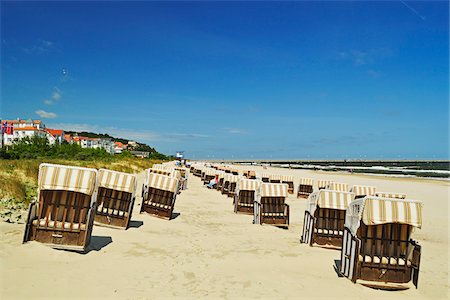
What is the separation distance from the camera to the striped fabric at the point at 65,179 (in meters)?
7.25

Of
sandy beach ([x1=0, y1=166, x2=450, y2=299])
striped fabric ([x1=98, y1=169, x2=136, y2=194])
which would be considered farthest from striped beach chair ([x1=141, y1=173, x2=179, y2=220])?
striped fabric ([x1=98, y1=169, x2=136, y2=194])

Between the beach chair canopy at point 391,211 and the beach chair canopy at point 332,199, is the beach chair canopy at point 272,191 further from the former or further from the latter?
the beach chair canopy at point 391,211

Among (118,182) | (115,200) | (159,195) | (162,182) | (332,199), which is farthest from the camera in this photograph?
(159,195)

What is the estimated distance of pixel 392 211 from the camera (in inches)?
247

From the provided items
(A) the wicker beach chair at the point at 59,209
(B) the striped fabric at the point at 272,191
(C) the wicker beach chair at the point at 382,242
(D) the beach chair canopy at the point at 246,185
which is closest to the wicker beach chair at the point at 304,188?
(D) the beach chair canopy at the point at 246,185

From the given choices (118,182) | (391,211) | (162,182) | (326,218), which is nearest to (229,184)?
(162,182)

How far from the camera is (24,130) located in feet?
347

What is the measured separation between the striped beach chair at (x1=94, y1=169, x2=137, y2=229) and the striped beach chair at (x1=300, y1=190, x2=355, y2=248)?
196 inches

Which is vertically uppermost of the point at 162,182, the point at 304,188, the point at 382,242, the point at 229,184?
the point at 304,188

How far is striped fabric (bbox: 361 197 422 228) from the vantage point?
6254mm

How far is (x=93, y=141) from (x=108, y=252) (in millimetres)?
140939

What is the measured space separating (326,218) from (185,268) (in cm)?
438

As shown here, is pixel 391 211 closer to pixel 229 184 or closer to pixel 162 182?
pixel 162 182

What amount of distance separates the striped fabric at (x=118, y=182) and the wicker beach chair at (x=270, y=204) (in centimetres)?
432
